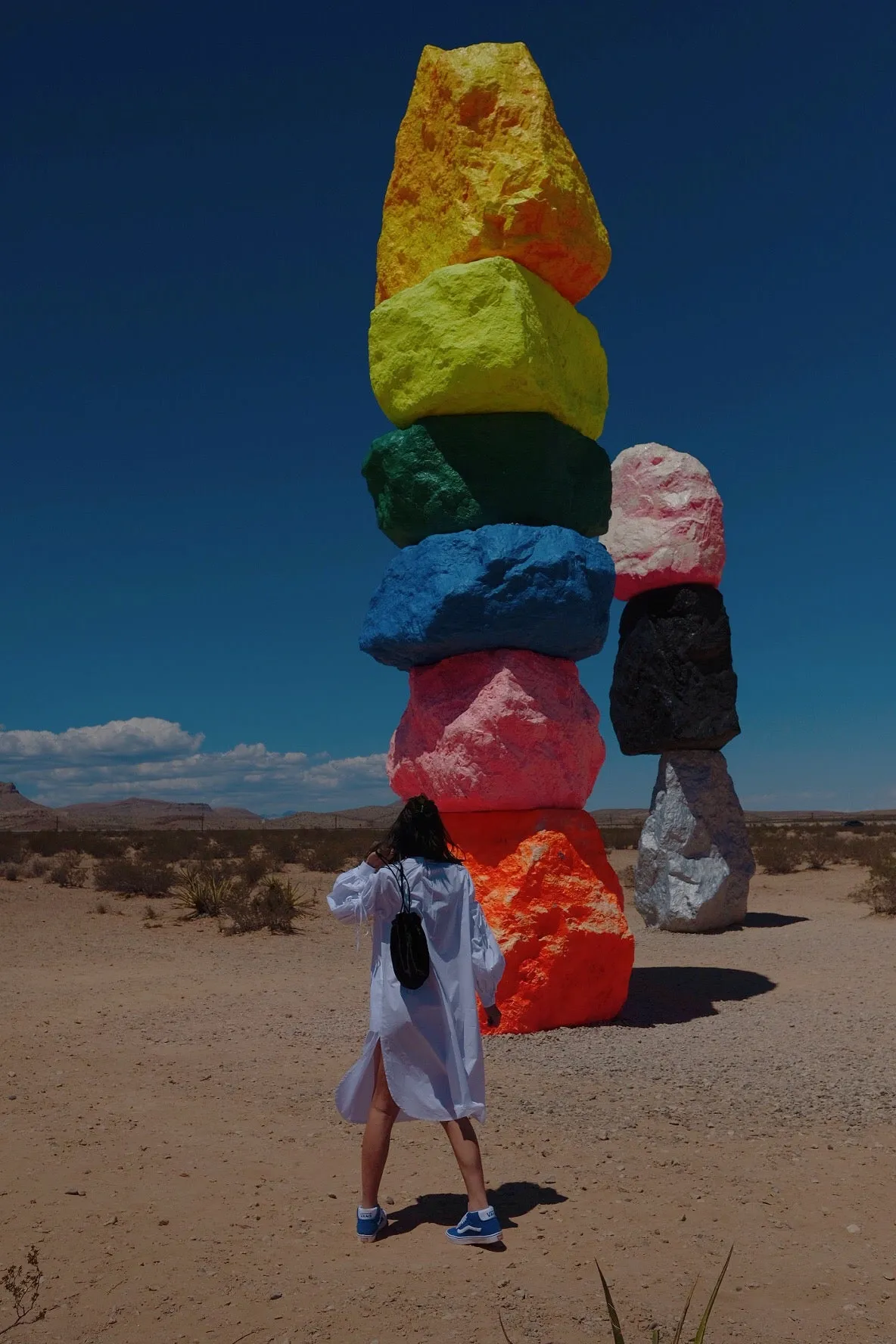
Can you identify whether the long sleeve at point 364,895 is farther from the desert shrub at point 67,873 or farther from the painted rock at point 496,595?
the desert shrub at point 67,873

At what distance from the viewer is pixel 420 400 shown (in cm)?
690

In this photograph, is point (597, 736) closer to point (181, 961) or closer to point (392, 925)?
point (392, 925)

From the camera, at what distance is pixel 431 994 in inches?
148

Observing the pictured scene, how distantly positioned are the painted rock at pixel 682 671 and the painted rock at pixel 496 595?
16.3 ft

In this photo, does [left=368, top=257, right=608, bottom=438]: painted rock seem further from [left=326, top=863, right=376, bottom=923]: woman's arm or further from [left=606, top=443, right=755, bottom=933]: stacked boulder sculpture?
[left=606, top=443, right=755, bottom=933]: stacked boulder sculpture

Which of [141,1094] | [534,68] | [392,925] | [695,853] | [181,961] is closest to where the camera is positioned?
[392,925]

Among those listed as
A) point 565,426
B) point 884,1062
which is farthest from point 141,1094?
point 565,426

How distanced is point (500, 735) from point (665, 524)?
5974mm

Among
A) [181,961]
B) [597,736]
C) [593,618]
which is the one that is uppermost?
[593,618]

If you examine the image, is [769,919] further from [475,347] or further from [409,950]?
[409,950]

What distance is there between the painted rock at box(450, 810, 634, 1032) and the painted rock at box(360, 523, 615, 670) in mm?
1169

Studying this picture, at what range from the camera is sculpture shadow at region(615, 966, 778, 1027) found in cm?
737

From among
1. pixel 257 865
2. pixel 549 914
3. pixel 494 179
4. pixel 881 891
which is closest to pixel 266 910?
pixel 257 865

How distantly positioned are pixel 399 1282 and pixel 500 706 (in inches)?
146
